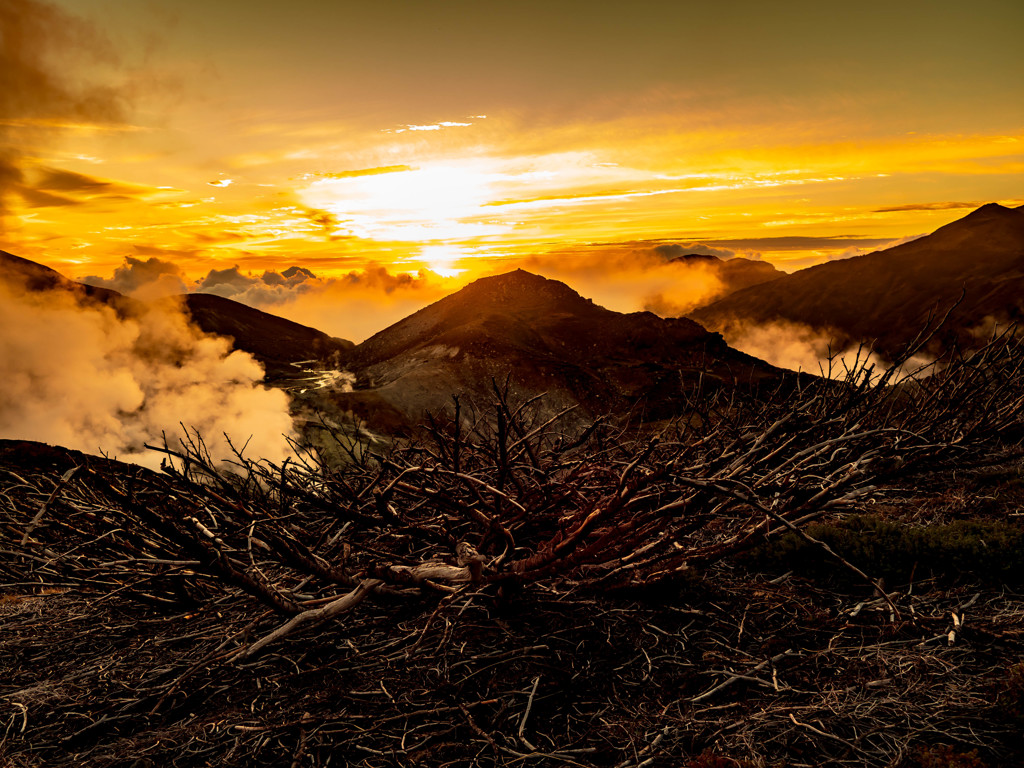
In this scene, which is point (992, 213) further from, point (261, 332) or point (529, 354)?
point (261, 332)

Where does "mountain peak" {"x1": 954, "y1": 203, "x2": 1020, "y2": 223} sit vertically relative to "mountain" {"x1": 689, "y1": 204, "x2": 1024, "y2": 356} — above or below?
above

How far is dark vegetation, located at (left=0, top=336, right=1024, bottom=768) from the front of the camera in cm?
275

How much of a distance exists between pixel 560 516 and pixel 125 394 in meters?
52.4

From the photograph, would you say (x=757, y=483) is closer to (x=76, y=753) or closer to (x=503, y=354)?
(x=76, y=753)

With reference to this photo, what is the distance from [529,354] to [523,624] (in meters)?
59.7

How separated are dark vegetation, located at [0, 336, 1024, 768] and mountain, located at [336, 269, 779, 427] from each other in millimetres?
39175

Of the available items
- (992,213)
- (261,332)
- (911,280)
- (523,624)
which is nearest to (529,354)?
(523,624)

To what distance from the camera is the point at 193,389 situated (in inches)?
1699

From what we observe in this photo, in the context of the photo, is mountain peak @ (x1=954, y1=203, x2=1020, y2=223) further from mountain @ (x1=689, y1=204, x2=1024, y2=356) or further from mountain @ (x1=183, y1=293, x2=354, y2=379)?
mountain @ (x1=183, y1=293, x2=354, y2=379)

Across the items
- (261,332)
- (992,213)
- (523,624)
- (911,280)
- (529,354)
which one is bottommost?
(261,332)

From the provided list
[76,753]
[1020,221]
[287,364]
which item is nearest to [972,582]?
[76,753]

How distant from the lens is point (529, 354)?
207ft

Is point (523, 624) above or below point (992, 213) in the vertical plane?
below

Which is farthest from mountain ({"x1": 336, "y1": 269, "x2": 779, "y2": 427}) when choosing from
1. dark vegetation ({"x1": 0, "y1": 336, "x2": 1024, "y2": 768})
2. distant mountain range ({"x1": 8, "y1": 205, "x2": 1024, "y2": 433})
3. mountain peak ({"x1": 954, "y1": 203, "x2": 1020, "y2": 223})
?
mountain peak ({"x1": 954, "y1": 203, "x2": 1020, "y2": 223})
